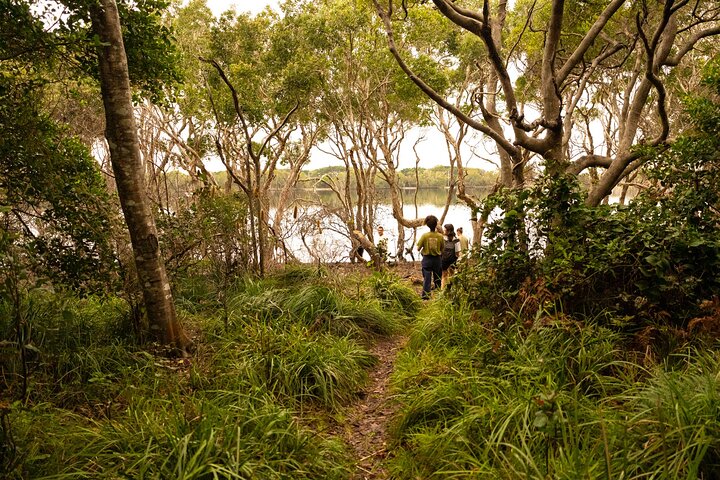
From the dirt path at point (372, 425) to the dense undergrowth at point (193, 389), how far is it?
4.8 inches

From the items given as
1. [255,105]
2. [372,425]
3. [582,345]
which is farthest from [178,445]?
[255,105]

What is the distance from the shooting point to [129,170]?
3713 millimetres

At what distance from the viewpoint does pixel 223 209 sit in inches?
277

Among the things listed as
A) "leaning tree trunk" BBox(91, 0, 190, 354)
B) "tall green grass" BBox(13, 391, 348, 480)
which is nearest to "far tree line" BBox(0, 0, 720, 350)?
"leaning tree trunk" BBox(91, 0, 190, 354)

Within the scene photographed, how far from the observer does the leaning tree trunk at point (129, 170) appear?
3543mm

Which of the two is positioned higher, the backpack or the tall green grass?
the backpack

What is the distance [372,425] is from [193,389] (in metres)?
1.47

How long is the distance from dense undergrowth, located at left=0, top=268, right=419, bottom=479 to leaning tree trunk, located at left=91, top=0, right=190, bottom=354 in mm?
376

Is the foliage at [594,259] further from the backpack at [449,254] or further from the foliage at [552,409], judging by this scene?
the backpack at [449,254]

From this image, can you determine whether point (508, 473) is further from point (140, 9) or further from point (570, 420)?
point (140, 9)

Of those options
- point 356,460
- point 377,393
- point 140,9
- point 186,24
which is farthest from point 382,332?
point 186,24

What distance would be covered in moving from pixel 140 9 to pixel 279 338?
3709 millimetres

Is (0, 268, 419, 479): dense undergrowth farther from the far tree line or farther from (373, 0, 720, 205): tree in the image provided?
(373, 0, 720, 205): tree

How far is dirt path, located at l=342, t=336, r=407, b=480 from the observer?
2.87 meters
